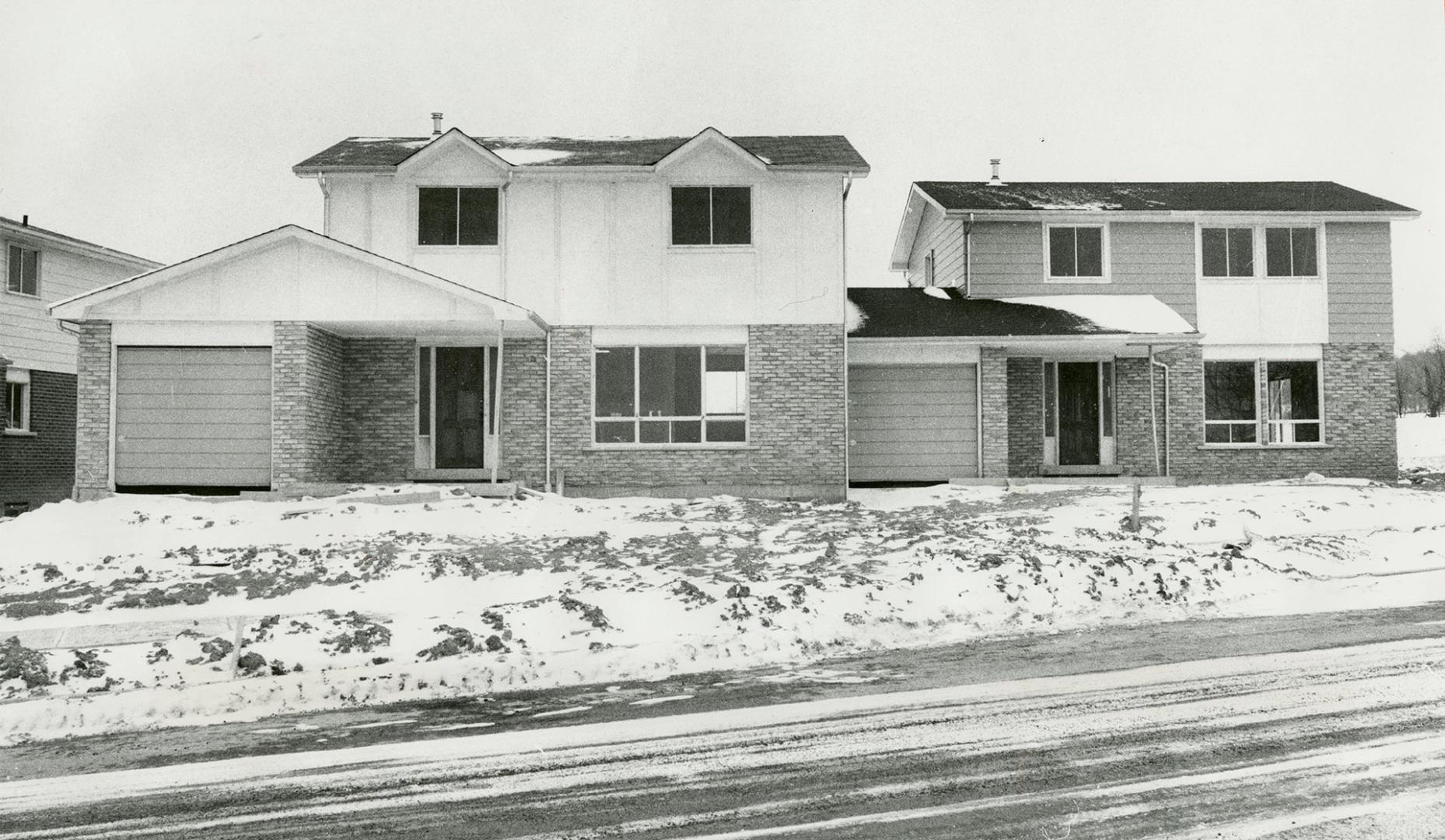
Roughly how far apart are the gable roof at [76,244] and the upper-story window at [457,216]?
9.80m

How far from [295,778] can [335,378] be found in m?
13.2

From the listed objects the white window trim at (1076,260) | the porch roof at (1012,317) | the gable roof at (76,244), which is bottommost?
the porch roof at (1012,317)

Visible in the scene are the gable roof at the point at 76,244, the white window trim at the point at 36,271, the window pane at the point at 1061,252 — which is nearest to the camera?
the window pane at the point at 1061,252

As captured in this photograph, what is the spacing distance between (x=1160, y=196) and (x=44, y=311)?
2334 centimetres

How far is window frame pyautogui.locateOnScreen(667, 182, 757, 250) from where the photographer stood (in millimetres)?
17359

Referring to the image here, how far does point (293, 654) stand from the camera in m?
7.14

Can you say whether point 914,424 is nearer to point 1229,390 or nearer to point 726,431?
point 726,431

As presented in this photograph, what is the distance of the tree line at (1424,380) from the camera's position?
158 feet

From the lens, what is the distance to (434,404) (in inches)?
696

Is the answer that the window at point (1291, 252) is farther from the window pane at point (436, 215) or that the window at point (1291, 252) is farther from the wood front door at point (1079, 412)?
the window pane at point (436, 215)

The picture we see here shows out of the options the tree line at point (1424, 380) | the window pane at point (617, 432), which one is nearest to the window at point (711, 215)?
the window pane at point (617, 432)

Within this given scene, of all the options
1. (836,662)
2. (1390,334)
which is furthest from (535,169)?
(1390,334)

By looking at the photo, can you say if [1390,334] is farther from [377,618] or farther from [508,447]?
[377,618]

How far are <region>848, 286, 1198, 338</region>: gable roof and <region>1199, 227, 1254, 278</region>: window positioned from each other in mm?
1530
